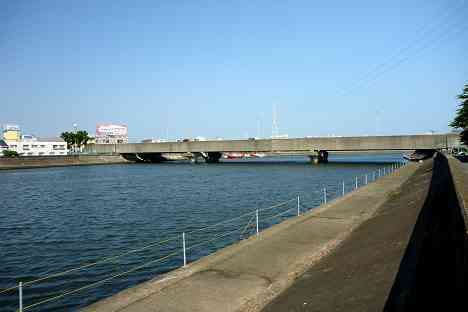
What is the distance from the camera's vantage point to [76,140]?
198875 millimetres

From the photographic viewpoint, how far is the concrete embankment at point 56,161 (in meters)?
125

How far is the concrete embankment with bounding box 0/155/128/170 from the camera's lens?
125 m

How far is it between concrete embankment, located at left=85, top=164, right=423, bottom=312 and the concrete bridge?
95978mm

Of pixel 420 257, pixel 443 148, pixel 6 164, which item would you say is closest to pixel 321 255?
pixel 420 257

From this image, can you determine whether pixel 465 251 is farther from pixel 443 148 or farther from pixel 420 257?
pixel 443 148

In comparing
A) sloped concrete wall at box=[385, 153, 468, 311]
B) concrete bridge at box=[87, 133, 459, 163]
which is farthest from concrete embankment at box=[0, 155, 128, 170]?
sloped concrete wall at box=[385, 153, 468, 311]

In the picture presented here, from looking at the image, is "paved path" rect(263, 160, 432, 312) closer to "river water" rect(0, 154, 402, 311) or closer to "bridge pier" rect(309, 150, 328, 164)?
"river water" rect(0, 154, 402, 311)

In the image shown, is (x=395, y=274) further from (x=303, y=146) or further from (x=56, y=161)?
(x=56, y=161)

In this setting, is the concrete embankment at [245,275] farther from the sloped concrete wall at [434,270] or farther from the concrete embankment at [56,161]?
the concrete embankment at [56,161]

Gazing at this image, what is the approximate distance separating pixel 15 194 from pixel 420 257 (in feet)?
174

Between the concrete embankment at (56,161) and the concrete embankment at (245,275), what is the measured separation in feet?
416

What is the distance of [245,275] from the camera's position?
12.1m

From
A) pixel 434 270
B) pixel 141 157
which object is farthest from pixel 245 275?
pixel 141 157

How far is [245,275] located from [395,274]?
4.41 metres
